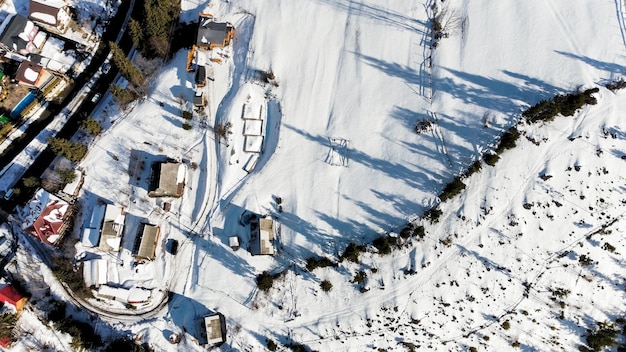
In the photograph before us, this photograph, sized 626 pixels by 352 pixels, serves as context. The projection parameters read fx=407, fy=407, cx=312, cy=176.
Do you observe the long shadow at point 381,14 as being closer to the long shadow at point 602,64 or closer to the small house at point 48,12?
the long shadow at point 602,64

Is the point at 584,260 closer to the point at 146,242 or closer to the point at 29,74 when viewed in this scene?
the point at 146,242

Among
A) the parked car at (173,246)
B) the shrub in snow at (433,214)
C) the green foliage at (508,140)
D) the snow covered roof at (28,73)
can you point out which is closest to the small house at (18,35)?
the snow covered roof at (28,73)

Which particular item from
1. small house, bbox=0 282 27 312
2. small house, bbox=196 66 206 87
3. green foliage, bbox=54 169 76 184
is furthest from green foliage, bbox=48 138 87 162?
small house, bbox=0 282 27 312

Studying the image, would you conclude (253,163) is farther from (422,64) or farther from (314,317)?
(422,64)

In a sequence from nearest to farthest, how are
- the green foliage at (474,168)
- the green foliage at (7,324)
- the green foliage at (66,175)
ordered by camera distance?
the green foliage at (474,168) < the green foliage at (7,324) < the green foliage at (66,175)

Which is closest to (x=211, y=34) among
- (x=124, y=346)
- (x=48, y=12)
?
(x=48, y=12)

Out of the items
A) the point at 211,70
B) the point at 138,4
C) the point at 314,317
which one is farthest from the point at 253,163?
the point at 138,4
